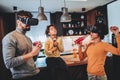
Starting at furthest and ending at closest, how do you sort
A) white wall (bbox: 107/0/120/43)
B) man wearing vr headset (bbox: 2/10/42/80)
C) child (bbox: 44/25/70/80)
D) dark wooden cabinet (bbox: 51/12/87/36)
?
dark wooden cabinet (bbox: 51/12/87/36) → white wall (bbox: 107/0/120/43) → child (bbox: 44/25/70/80) → man wearing vr headset (bbox: 2/10/42/80)

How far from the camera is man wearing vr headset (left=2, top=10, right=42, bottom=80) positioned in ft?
4.78

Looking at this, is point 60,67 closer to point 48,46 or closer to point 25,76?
point 48,46

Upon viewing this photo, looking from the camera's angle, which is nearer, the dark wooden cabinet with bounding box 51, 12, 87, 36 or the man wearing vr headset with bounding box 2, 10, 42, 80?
the man wearing vr headset with bounding box 2, 10, 42, 80

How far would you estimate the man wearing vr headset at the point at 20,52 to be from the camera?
146 centimetres

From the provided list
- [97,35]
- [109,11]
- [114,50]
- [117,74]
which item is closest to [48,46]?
[97,35]

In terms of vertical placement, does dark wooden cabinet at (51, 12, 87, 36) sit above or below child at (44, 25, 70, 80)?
above

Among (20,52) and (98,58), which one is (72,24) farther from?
(20,52)

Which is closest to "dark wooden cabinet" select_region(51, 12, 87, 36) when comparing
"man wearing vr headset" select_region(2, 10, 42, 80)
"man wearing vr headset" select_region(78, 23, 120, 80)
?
"man wearing vr headset" select_region(78, 23, 120, 80)

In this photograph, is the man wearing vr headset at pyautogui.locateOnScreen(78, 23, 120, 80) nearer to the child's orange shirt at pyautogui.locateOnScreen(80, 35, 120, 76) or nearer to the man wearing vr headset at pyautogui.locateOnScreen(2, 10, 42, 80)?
the child's orange shirt at pyautogui.locateOnScreen(80, 35, 120, 76)

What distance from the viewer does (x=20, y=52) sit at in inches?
61.4

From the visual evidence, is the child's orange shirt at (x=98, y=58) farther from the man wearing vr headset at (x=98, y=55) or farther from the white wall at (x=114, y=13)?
the white wall at (x=114, y=13)

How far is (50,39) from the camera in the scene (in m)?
2.75

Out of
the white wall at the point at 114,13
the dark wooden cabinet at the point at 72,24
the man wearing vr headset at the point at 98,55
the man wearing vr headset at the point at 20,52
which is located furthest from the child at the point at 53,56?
the dark wooden cabinet at the point at 72,24

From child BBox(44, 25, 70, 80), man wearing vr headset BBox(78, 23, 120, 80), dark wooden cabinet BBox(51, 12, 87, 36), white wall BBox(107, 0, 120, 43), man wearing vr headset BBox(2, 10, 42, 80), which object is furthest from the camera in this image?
dark wooden cabinet BBox(51, 12, 87, 36)
